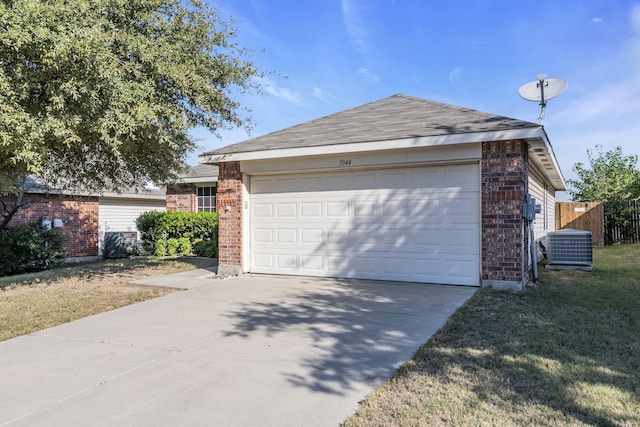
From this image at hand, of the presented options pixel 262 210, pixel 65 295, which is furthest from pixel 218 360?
pixel 262 210

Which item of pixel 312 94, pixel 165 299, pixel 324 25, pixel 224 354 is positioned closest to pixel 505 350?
pixel 224 354

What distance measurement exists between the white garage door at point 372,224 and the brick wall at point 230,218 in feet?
1.11

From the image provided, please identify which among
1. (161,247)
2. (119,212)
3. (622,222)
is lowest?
(161,247)

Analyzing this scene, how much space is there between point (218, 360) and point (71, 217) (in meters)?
13.9

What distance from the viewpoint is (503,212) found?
745cm

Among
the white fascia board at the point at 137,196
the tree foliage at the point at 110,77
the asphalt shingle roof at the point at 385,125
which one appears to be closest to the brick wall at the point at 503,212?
the asphalt shingle roof at the point at 385,125

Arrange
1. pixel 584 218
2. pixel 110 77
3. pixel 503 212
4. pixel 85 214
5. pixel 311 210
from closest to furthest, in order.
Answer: pixel 110 77, pixel 503 212, pixel 311 210, pixel 85 214, pixel 584 218

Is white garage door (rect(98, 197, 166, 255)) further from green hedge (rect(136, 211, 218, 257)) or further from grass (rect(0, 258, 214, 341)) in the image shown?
grass (rect(0, 258, 214, 341))

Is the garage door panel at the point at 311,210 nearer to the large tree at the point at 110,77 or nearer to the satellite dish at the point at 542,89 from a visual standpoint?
Answer: the large tree at the point at 110,77

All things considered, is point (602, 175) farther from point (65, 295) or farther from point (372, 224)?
point (65, 295)

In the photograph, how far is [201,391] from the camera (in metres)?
3.45

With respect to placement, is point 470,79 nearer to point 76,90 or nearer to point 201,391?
point 76,90

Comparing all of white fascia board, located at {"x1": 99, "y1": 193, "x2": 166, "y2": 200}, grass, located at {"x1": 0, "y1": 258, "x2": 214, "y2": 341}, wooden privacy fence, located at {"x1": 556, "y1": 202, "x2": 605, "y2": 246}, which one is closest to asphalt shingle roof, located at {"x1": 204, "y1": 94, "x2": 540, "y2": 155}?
grass, located at {"x1": 0, "y1": 258, "x2": 214, "y2": 341}

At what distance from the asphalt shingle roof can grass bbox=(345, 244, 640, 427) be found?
10.7ft
